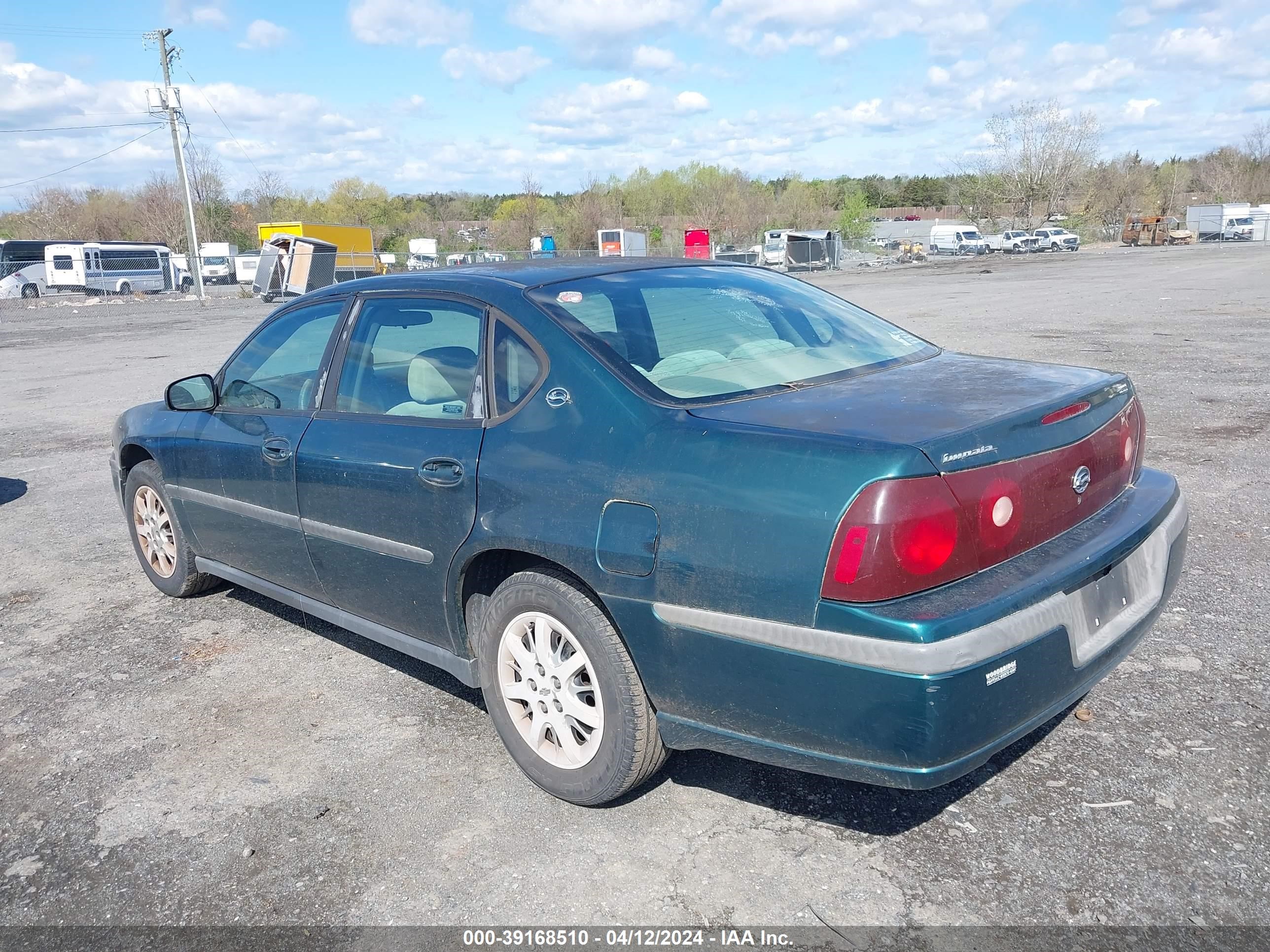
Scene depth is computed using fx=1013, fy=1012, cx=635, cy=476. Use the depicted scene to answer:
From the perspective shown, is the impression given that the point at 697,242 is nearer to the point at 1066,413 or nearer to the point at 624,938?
the point at 1066,413

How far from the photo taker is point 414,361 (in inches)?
141

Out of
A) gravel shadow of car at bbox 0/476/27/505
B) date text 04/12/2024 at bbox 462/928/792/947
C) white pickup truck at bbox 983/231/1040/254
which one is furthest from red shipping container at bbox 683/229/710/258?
date text 04/12/2024 at bbox 462/928/792/947

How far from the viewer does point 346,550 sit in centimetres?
364

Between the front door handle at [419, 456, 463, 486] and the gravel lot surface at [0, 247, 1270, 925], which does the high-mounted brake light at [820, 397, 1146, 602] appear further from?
the front door handle at [419, 456, 463, 486]

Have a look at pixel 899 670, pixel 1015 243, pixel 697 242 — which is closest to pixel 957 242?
pixel 1015 243


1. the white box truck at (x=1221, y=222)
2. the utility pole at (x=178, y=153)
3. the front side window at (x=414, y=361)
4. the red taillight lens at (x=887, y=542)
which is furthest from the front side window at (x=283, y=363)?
the white box truck at (x=1221, y=222)

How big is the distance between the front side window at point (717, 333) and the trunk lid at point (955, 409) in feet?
0.54

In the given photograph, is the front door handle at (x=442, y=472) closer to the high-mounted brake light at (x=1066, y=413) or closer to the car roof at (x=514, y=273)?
the car roof at (x=514, y=273)

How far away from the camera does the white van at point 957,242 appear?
64062 millimetres

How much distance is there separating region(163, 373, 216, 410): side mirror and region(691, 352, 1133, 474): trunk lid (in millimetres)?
2621

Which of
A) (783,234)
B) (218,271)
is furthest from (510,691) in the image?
(218,271)

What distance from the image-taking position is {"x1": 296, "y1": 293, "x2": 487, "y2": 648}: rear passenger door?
10.6 feet

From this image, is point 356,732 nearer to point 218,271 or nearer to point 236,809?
point 236,809

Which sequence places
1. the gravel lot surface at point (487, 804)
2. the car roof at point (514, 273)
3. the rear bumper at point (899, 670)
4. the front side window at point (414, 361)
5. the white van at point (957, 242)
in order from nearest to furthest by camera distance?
the rear bumper at point (899, 670) → the gravel lot surface at point (487, 804) → the front side window at point (414, 361) → the car roof at point (514, 273) → the white van at point (957, 242)
